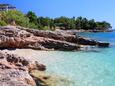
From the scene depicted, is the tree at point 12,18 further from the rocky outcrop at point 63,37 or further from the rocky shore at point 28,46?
the rocky shore at point 28,46

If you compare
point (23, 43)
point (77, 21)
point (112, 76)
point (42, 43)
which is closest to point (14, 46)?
point (23, 43)

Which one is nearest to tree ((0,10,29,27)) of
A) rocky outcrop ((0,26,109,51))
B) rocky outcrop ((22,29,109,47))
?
rocky outcrop ((22,29,109,47))

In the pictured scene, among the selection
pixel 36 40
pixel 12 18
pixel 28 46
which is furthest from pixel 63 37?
pixel 12 18

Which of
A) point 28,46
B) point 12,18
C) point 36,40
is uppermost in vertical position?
point 12,18

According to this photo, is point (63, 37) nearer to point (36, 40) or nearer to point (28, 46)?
point (36, 40)

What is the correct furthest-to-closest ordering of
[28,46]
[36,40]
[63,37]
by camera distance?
[63,37], [36,40], [28,46]

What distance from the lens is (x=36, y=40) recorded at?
35.7 meters

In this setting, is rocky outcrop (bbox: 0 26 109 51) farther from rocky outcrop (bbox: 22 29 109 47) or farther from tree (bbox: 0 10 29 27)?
tree (bbox: 0 10 29 27)

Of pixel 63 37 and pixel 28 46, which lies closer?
pixel 28 46

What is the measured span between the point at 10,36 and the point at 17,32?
139 centimetres

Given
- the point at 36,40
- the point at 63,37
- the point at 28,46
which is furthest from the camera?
the point at 63,37

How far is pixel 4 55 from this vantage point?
521 inches

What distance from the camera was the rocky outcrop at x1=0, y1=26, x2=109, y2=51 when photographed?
1246 inches

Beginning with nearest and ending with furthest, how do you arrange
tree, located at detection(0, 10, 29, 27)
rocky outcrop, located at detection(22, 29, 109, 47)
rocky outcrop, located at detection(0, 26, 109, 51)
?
1. rocky outcrop, located at detection(0, 26, 109, 51)
2. rocky outcrop, located at detection(22, 29, 109, 47)
3. tree, located at detection(0, 10, 29, 27)
